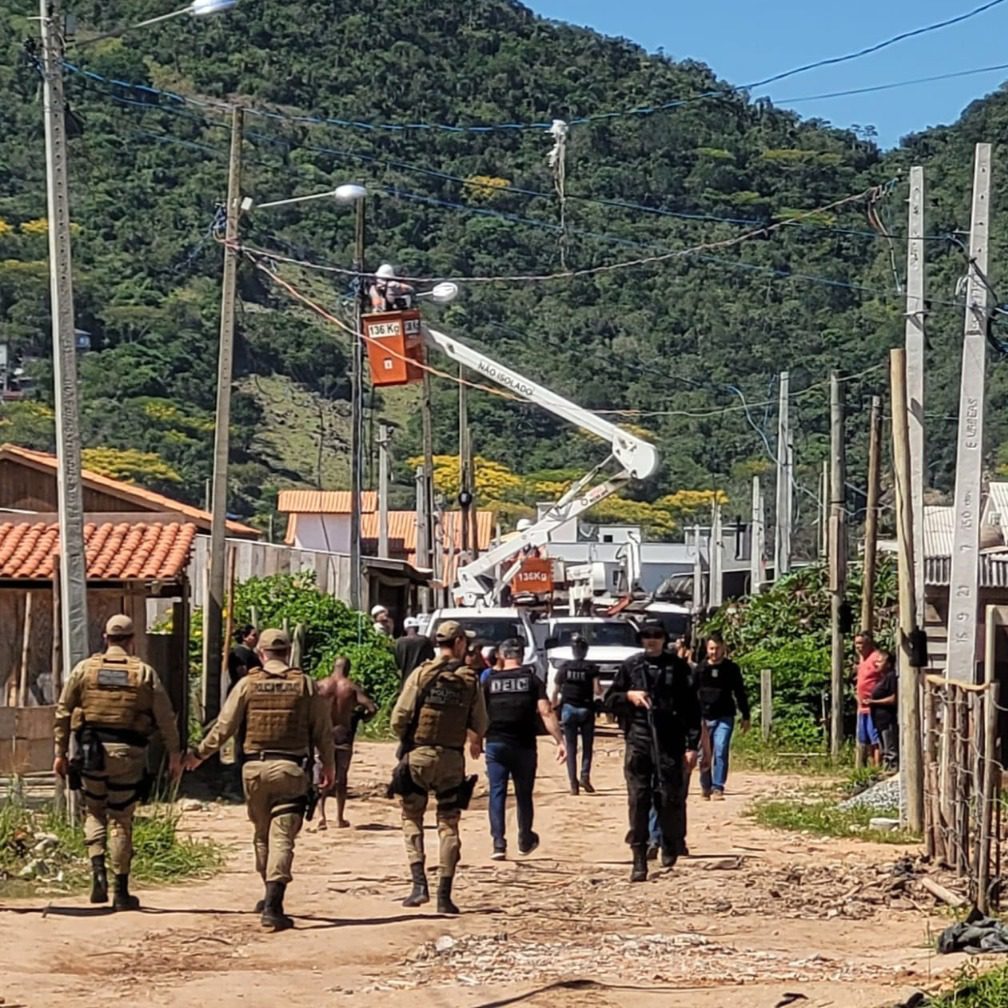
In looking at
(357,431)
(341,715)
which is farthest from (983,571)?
(357,431)

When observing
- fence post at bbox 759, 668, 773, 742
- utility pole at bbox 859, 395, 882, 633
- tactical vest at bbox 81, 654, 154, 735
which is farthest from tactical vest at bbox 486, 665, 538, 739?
fence post at bbox 759, 668, 773, 742

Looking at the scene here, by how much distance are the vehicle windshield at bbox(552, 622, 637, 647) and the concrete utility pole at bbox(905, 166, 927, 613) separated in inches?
645

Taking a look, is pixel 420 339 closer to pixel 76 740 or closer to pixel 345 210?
pixel 76 740

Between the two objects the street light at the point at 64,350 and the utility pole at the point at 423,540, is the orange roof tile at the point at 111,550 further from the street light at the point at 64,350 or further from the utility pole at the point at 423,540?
the utility pole at the point at 423,540

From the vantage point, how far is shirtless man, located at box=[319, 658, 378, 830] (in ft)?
61.6

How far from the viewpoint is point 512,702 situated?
1616 centimetres

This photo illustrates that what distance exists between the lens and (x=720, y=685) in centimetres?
2075

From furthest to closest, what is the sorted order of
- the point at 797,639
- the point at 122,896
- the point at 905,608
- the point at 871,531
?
the point at 797,639 → the point at 871,531 → the point at 905,608 → the point at 122,896

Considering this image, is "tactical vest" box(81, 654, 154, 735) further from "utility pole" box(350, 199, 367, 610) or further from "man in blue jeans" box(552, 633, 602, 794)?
"utility pole" box(350, 199, 367, 610)

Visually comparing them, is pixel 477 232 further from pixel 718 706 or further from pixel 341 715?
pixel 341 715

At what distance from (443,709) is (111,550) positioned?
27.4 ft

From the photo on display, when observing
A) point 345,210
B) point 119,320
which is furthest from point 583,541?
point 119,320

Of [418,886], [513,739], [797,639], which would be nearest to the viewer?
[418,886]

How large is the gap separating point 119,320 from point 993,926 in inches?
3146
